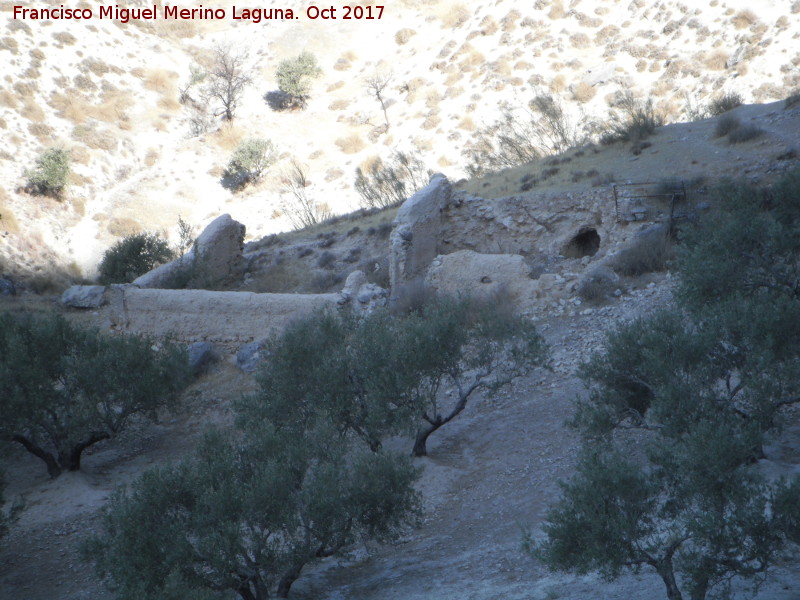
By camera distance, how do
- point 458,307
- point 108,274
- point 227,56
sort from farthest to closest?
1. point 227,56
2. point 108,274
3. point 458,307

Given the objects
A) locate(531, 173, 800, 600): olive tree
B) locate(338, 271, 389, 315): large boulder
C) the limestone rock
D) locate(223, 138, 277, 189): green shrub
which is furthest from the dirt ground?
locate(223, 138, 277, 189): green shrub

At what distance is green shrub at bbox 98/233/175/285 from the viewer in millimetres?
21922

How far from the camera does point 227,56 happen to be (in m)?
44.4

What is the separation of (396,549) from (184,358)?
590 cm

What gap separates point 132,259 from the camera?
2225 centimetres

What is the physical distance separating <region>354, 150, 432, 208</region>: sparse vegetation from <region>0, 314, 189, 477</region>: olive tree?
→ 1624 centimetres

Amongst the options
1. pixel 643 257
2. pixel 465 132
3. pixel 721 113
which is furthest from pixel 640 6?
pixel 643 257

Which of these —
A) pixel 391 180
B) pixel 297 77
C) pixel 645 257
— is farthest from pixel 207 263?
pixel 297 77

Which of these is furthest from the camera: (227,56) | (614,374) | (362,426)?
(227,56)

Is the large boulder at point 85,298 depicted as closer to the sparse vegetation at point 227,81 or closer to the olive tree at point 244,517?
the olive tree at point 244,517

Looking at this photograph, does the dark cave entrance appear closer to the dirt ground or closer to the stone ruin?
the stone ruin

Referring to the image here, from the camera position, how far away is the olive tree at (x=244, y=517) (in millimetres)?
6645

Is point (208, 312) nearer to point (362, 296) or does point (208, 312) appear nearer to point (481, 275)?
point (362, 296)

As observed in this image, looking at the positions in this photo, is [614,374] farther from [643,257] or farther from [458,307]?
[643,257]
